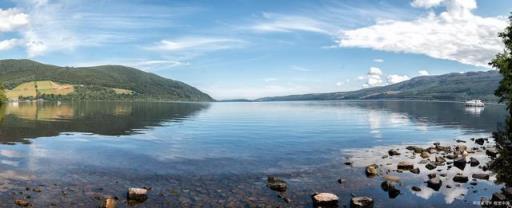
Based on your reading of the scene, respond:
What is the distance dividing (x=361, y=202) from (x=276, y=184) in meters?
8.74

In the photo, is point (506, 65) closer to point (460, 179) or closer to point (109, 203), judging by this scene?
point (460, 179)

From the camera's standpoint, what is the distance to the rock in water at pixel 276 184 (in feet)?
122

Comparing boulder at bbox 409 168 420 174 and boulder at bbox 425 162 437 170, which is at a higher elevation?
boulder at bbox 425 162 437 170

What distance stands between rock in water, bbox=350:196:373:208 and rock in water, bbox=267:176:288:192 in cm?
717

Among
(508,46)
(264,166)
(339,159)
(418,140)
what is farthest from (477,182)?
(508,46)

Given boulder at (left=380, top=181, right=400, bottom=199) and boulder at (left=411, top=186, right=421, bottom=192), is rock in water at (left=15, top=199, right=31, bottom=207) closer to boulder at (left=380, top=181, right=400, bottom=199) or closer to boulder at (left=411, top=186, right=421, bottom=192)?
boulder at (left=380, top=181, right=400, bottom=199)

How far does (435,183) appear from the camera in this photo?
127ft

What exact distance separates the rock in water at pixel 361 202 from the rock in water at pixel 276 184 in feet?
23.5

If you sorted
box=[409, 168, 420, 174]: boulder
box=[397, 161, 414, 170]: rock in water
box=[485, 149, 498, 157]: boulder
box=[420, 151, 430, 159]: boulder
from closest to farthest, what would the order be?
box=[409, 168, 420, 174]: boulder < box=[397, 161, 414, 170]: rock in water < box=[420, 151, 430, 159]: boulder < box=[485, 149, 498, 157]: boulder

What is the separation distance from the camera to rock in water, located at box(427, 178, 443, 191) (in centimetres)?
3818

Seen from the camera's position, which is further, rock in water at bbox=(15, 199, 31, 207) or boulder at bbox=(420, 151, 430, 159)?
boulder at bbox=(420, 151, 430, 159)

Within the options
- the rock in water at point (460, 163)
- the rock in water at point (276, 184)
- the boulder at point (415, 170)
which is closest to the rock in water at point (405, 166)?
the boulder at point (415, 170)

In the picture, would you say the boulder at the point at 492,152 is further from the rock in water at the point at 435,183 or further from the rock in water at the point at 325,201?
the rock in water at the point at 325,201

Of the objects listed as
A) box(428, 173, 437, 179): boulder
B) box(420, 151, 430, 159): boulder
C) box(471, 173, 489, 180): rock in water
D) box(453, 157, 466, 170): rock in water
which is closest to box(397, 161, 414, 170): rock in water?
box(428, 173, 437, 179): boulder
